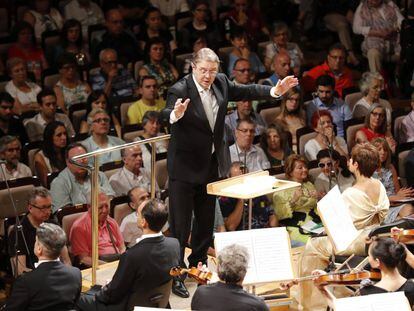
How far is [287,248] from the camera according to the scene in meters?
6.10

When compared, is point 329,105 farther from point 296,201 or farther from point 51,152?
point 51,152

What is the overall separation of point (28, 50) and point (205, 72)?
187 inches

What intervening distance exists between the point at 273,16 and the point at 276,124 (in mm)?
3592

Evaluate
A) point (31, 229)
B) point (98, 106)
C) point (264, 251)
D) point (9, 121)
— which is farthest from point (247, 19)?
point (264, 251)

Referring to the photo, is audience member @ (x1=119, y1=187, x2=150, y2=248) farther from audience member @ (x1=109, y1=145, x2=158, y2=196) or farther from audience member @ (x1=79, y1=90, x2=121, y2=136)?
audience member @ (x1=79, y1=90, x2=121, y2=136)

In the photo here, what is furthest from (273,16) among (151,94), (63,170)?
(63,170)

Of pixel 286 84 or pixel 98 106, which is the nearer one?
pixel 286 84

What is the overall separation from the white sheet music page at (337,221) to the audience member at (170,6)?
6.16m

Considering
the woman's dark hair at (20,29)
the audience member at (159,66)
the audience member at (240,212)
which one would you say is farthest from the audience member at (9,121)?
the audience member at (240,212)

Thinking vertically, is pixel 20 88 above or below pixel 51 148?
above

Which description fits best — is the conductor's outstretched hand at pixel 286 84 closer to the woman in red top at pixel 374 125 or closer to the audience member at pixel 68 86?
A: the woman in red top at pixel 374 125

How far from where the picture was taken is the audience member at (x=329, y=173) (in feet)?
28.5

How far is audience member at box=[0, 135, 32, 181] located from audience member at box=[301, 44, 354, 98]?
3397mm

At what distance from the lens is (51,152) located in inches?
345
